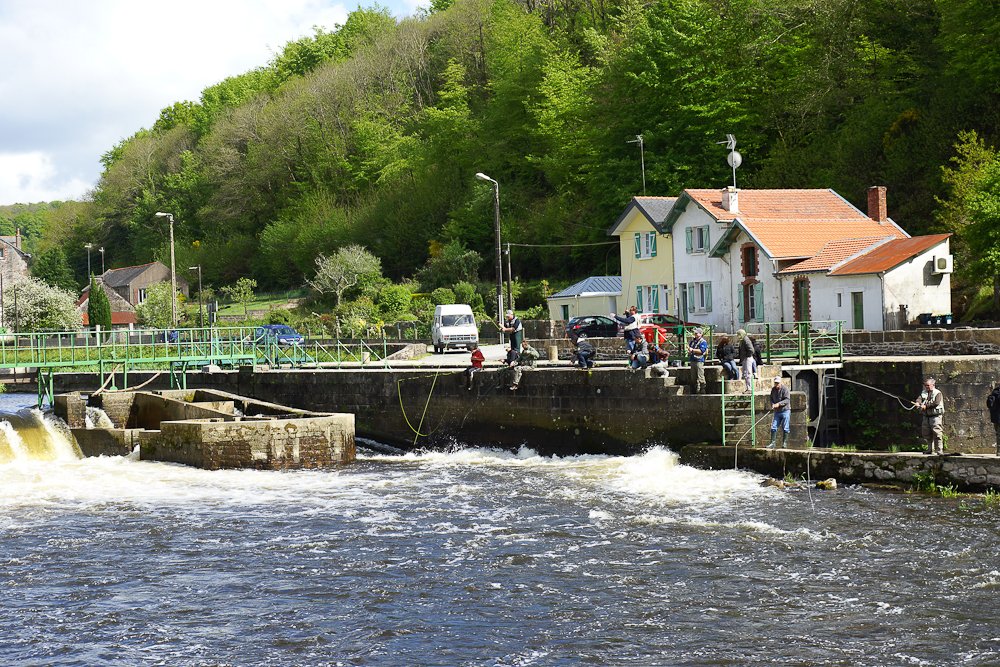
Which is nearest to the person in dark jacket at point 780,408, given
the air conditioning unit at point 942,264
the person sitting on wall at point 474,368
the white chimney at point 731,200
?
the person sitting on wall at point 474,368

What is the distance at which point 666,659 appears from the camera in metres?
9.80

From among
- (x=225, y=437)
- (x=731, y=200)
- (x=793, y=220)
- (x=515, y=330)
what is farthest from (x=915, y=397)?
(x=731, y=200)

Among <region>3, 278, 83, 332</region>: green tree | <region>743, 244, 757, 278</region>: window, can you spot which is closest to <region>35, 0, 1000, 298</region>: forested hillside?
<region>743, 244, 757, 278</region>: window

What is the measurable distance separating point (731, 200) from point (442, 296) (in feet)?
75.5

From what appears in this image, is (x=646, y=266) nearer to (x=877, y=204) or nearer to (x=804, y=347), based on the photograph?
(x=877, y=204)

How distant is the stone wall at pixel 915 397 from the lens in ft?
68.7

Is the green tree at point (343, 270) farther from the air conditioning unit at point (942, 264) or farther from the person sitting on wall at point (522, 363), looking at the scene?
the person sitting on wall at point (522, 363)

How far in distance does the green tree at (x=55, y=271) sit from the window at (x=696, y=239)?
7119cm

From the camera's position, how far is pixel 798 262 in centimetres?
3497

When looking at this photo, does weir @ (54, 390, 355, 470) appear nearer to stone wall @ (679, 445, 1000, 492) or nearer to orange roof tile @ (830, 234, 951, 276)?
stone wall @ (679, 445, 1000, 492)

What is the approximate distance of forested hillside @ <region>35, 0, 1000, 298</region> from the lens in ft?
148

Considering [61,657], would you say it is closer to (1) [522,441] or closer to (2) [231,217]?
(1) [522,441]

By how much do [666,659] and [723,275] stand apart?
30.4 m

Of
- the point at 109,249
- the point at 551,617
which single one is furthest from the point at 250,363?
the point at 109,249
